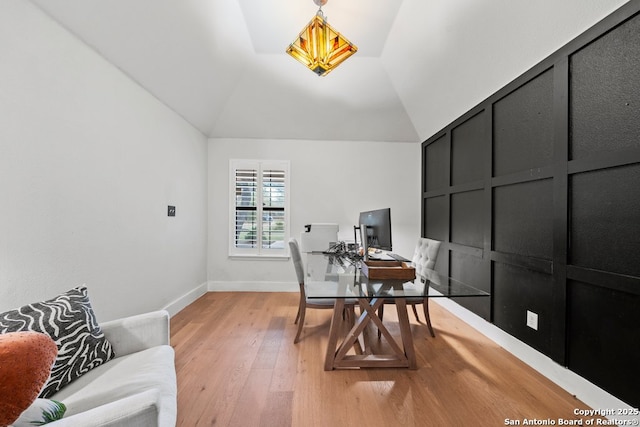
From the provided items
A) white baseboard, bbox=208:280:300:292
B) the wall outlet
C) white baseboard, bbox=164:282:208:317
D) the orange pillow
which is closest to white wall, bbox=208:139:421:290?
white baseboard, bbox=208:280:300:292

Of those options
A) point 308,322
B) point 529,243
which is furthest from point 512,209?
point 308,322

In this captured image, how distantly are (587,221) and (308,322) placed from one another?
8.20ft

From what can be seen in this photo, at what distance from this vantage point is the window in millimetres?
4145

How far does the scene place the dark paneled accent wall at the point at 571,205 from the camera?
4.79 feet

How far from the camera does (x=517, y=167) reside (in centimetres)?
224

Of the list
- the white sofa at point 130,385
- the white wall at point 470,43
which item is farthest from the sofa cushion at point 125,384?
the white wall at point 470,43

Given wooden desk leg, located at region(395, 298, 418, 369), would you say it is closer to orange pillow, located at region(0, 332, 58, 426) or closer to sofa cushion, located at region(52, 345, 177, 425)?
sofa cushion, located at region(52, 345, 177, 425)

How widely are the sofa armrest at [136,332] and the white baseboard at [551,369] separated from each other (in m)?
2.59

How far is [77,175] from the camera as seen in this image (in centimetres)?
184

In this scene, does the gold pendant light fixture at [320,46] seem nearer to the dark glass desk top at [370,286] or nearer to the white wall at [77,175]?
the white wall at [77,175]

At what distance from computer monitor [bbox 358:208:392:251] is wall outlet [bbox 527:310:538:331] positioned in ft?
3.83

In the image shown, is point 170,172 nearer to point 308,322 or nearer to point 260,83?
point 260,83

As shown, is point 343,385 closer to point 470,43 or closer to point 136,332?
point 136,332

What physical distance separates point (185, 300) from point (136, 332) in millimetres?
2137
